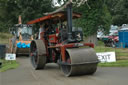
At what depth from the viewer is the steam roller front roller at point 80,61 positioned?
9802 mm

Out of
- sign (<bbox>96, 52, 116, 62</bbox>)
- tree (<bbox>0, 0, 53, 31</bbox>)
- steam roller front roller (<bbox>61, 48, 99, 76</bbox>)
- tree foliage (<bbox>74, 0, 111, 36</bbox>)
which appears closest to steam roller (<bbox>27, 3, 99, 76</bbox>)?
steam roller front roller (<bbox>61, 48, 99, 76</bbox>)

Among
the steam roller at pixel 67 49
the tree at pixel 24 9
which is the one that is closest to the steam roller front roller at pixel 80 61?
the steam roller at pixel 67 49

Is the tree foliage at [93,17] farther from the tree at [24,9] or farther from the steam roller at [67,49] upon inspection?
the tree at [24,9]

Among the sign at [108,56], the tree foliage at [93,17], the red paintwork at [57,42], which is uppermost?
the tree foliage at [93,17]

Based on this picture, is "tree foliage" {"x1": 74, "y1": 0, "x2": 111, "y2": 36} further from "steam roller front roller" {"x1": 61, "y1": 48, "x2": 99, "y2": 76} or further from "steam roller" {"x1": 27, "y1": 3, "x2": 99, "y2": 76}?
"steam roller front roller" {"x1": 61, "y1": 48, "x2": 99, "y2": 76}

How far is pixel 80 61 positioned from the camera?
985 centimetres

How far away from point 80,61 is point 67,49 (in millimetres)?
795

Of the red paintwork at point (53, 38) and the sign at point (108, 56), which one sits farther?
the sign at point (108, 56)

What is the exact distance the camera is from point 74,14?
12109 millimetres

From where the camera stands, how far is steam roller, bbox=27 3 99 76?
9953mm

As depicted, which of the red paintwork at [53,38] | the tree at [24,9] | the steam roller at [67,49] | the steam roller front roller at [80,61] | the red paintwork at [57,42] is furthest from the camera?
the tree at [24,9]

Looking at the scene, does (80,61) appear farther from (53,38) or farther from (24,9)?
(24,9)

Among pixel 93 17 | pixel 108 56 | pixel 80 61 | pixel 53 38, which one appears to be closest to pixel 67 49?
pixel 80 61

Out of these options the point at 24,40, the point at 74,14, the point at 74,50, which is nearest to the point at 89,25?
the point at 24,40
